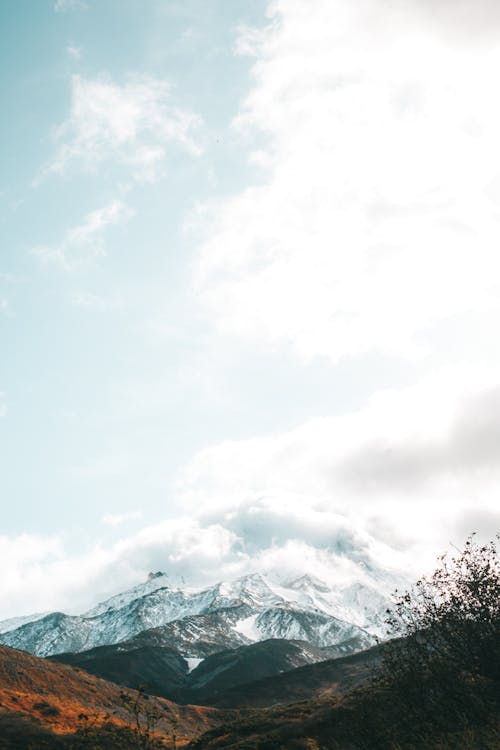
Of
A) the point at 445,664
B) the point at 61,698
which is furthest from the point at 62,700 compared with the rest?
the point at 445,664

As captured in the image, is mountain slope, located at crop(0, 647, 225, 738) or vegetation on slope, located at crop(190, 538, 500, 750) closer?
vegetation on slope, located at crop(190, 538, 500, 750)

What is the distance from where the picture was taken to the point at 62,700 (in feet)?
354

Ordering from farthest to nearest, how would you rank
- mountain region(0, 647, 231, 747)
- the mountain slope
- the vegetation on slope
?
1. the mountain slope
2. mountain region(0, 647, 231, 747)
3. the vegetation on slope

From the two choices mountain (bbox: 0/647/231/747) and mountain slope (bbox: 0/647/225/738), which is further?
mountain slope (bbox: 0/647/225/738)

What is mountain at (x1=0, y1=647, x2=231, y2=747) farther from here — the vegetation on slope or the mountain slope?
the vegetation on slope

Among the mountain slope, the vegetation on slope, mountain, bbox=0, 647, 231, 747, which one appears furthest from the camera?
the mountain slope

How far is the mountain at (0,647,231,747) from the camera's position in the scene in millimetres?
87856

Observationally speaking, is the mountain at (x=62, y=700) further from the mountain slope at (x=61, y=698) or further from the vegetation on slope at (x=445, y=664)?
the vegetation on slope at (x=445, y=664)

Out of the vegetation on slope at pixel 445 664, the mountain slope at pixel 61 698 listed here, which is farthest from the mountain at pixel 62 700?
the vegetation on slope at pixel 445 664

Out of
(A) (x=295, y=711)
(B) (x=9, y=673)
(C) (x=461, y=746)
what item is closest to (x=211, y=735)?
(A) (x=295, y=711)

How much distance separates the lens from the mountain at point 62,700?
3459 inches

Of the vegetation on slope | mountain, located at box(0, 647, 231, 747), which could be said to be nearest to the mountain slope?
mountain, located at box(0, 647, 231, 747)

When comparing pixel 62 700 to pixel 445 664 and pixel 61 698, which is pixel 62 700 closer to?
pixel 61 698

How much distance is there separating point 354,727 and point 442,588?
29.7 ft
